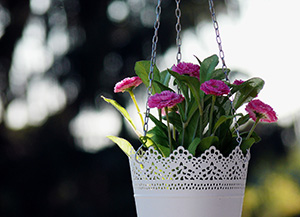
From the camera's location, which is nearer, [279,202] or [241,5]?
[241,5]

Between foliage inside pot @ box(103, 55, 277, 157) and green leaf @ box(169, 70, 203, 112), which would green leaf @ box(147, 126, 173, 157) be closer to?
foliage inside pot @ box(103, 55, 277, 157)

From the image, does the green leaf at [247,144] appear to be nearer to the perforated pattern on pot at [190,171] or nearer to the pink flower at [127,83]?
the perforated pattern on pot at [190,171]

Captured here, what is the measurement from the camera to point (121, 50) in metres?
3.06

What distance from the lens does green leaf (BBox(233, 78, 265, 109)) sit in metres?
1.01

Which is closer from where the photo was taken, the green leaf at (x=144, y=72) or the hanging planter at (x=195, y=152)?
the hanging planter at (x=195, y=152)

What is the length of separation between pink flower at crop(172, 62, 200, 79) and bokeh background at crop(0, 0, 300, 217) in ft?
5.55

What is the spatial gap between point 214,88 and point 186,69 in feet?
0.43

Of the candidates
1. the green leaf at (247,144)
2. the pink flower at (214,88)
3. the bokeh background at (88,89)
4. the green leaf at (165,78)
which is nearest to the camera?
the pink flower at (214,88)

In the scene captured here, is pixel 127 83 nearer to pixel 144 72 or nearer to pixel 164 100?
pixel 144 72

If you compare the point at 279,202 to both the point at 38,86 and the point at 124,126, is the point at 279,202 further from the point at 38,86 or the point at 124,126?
the point at 38,86

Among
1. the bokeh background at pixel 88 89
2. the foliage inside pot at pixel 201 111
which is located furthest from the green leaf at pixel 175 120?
the bokeh background at pixel 88 89

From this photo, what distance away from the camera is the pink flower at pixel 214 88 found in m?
0.90

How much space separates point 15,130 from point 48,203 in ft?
1.82

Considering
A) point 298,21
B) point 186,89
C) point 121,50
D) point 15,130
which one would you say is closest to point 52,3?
point 121,50
